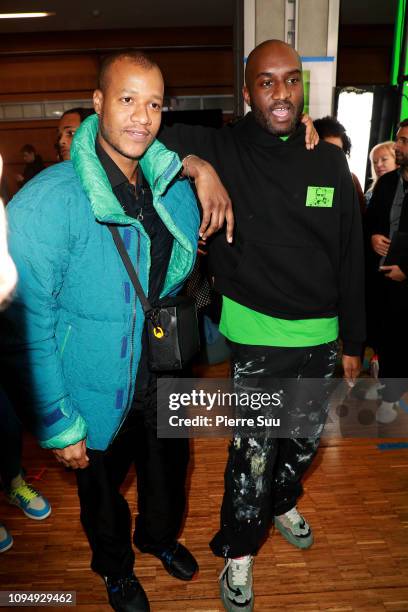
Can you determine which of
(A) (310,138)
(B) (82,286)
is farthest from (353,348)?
(B) (82,286)

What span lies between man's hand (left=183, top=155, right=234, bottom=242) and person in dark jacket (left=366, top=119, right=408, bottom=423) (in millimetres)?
1543

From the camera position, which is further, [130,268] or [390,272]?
[390,272]

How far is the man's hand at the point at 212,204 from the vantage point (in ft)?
4.52

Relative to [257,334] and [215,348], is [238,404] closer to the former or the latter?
[257,334]

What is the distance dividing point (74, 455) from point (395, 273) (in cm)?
202

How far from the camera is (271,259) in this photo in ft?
5.28

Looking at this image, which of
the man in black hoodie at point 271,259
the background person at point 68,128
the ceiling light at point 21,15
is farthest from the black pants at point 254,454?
the ceiling light at point 21,15

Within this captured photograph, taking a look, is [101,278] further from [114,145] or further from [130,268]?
[114,145]

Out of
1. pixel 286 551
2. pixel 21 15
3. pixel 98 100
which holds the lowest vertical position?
pixel 286 551

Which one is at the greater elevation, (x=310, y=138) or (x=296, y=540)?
(x=310, y=138)

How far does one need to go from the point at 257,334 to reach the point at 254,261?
25 cm

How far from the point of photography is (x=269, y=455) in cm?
169

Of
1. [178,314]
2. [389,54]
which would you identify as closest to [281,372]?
[178,314]

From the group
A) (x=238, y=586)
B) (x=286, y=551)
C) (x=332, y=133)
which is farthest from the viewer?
(x=332, y=133)
